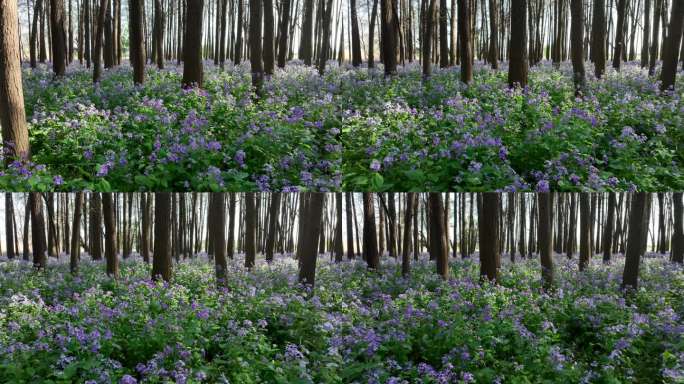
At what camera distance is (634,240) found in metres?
7.40

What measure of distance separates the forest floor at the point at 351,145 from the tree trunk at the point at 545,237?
23 centimetres

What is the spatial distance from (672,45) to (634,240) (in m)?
5.17

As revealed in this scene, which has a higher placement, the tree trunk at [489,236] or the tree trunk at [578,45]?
the tree trunk at [578,45]

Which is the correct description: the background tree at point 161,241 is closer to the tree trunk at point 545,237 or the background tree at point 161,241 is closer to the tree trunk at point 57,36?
the tree trunk at point 545,237

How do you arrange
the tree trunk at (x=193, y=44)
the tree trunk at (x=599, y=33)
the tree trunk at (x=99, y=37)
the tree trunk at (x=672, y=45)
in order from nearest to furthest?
the tree trunk at (x=193, y=44)
the tree trunk at (x=672, y=45)
the tree trunk at (x=99, y=37)
the tree trunk at (x=599, y=33)

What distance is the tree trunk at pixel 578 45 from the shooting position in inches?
416

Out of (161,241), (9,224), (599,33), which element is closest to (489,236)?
(161,241)

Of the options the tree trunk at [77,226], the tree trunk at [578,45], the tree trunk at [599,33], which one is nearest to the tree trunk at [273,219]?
the tree trunk at [77,226]

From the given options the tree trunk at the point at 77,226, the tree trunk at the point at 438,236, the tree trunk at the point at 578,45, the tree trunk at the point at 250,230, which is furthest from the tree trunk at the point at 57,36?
the tree trunk at the point at 578,45

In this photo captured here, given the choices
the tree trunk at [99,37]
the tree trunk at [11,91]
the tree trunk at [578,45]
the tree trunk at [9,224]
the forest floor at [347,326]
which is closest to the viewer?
the forest floor at [347,326]

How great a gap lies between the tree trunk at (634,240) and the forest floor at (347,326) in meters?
0.13

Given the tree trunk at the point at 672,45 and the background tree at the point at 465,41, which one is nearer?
the background tree at the point at 465,41

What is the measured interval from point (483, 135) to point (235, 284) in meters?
3.80

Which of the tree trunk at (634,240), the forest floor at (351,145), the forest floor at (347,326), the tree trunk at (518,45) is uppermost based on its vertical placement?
the tree trunk at (518,45)
